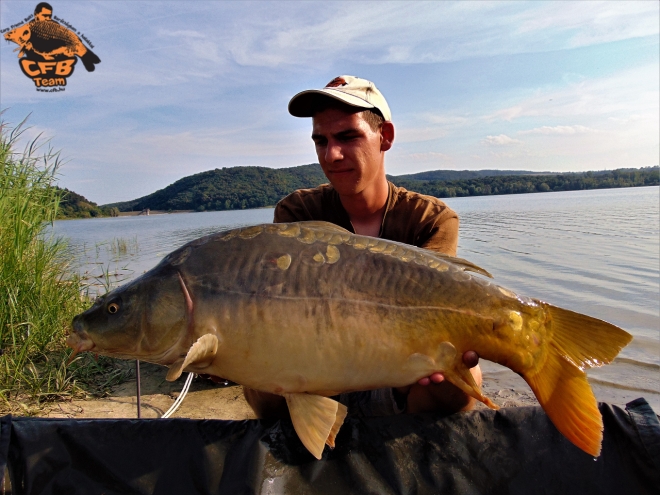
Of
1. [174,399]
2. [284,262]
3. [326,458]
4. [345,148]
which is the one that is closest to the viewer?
[284,262]

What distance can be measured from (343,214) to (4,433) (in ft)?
6.08

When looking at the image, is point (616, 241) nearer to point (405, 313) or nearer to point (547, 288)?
point (547, 288)

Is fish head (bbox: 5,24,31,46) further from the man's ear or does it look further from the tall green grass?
the man's ear

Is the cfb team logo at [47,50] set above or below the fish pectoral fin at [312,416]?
above

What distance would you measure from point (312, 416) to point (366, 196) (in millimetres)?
1353

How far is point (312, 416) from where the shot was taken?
5.11ft

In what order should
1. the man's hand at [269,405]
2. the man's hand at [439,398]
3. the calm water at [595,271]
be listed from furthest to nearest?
1. the calm water at [595,271]
2. the man's hand at [269,405]
3. the man's hand at [439,398]

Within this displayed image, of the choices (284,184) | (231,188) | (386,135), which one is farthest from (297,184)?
(386,135)

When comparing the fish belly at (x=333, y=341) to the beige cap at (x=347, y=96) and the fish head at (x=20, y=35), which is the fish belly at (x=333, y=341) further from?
the fish head at (x=20, y=35)

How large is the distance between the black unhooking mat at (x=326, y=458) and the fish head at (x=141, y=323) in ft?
1.69

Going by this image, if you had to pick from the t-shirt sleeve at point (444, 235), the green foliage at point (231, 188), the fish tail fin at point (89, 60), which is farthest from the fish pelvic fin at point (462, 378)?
the green foliage at point (231, 188)

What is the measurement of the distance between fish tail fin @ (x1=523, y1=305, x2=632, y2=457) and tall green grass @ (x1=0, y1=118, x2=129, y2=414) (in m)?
2.95

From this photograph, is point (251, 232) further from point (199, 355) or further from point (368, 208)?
point (368, 208)

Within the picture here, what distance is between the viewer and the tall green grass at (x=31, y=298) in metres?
3.08
